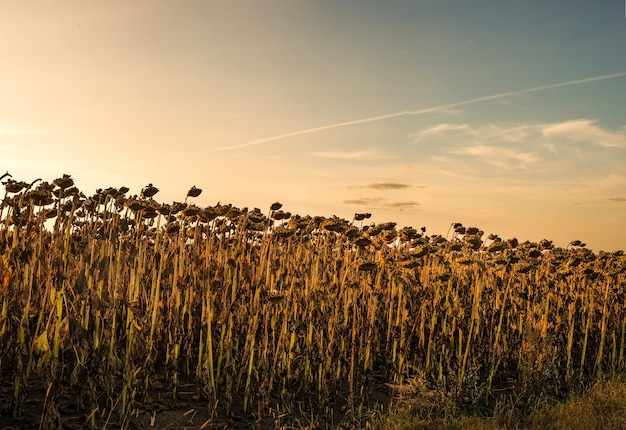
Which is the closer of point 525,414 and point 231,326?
point 231,326

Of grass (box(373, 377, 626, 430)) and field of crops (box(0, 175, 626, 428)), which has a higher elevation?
field of crops (box(0, 175, 626, 428))

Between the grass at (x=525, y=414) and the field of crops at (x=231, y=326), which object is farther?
the grass at (x=525, y=414)

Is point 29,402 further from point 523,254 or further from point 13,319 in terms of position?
point 523,254

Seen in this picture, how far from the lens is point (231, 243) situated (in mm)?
7531

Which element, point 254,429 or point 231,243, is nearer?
point 254,429

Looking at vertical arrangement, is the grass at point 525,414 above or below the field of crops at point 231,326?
below

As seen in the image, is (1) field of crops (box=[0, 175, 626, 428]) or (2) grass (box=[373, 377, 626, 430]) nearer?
(1) field of crops (box=[0, 175, 626, 428])

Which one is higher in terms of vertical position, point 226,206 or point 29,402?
point 226,206

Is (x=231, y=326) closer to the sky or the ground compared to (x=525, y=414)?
closer to the sky

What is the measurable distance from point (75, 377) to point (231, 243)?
3231 mm

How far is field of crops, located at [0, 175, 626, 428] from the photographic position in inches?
184

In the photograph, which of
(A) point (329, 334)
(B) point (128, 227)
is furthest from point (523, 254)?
(B) point (128, 227)

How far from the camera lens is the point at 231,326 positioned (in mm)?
5340

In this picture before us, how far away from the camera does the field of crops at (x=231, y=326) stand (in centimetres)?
466
